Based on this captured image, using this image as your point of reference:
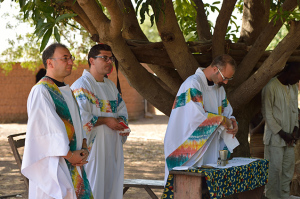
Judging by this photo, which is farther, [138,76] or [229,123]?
[138,76]

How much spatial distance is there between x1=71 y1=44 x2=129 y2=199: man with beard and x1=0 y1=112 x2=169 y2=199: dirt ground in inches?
84.7

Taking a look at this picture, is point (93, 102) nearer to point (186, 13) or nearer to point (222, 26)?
point (222, 26)

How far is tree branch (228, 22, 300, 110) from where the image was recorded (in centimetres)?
536

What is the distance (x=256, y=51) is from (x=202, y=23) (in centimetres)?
137

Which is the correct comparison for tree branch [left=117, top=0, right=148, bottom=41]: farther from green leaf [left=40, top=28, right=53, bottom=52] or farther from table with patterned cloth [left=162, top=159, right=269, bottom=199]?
green leaf [left=40, top=28, right=53, bottom=52]

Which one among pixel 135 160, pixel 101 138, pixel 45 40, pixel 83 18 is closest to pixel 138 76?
pixel 83 18

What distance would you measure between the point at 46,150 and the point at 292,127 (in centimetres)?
400

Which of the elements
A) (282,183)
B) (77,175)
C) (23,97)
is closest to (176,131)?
(77,175)

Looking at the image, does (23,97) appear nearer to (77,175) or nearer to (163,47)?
(163,47)

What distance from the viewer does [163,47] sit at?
5926 millimetres

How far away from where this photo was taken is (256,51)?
591cm

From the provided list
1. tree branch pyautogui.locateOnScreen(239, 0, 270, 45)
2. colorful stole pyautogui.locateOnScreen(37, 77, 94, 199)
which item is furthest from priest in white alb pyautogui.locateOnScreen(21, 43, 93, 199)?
tree branch pyautogui.locateOnScreen(239, 0, 270, 45)

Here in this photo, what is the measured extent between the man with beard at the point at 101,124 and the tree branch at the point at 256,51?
1.95 metres

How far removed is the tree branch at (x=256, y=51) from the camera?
5785 mm
